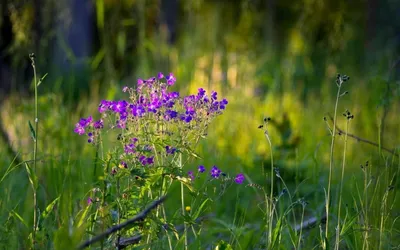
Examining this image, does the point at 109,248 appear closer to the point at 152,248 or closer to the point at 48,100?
the point at 152,248

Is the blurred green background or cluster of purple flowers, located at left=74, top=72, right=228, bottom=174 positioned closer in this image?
cluster of purple flowers, located at left=74, top=72, right=228, bottom=174

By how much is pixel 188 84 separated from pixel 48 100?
50.7 inches

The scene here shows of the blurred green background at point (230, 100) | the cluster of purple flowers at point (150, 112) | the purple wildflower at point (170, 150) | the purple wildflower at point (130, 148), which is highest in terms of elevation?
the blurred green background at point (230, 100)

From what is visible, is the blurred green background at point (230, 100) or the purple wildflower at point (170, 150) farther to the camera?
the blurred green background at point (230, 100)

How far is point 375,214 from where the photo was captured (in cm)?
232

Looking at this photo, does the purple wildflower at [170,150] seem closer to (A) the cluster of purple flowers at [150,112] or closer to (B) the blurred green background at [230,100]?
(A) the cluster of purple flowers at [150,112]

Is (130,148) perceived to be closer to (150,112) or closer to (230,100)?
(150,112)

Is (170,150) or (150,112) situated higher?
(150,112)

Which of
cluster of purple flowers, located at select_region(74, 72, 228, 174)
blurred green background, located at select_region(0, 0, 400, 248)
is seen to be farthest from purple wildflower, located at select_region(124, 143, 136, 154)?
blurred green background, located at select_region(0, 0, 400, 248)

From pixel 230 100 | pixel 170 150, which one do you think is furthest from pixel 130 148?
pixel 230 100

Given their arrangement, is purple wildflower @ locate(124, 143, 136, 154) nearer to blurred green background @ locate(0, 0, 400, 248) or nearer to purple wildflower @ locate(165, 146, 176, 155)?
purple wildflower @ locate(165, 146, 176, 155)

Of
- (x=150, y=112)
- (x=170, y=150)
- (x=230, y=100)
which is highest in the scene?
(x=230, y=100)

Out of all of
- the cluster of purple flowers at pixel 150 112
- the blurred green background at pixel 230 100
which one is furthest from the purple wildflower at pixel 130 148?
the blurred green background at pixel 230 100

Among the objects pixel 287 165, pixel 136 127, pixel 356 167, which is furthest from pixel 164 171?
pixel 356 167
